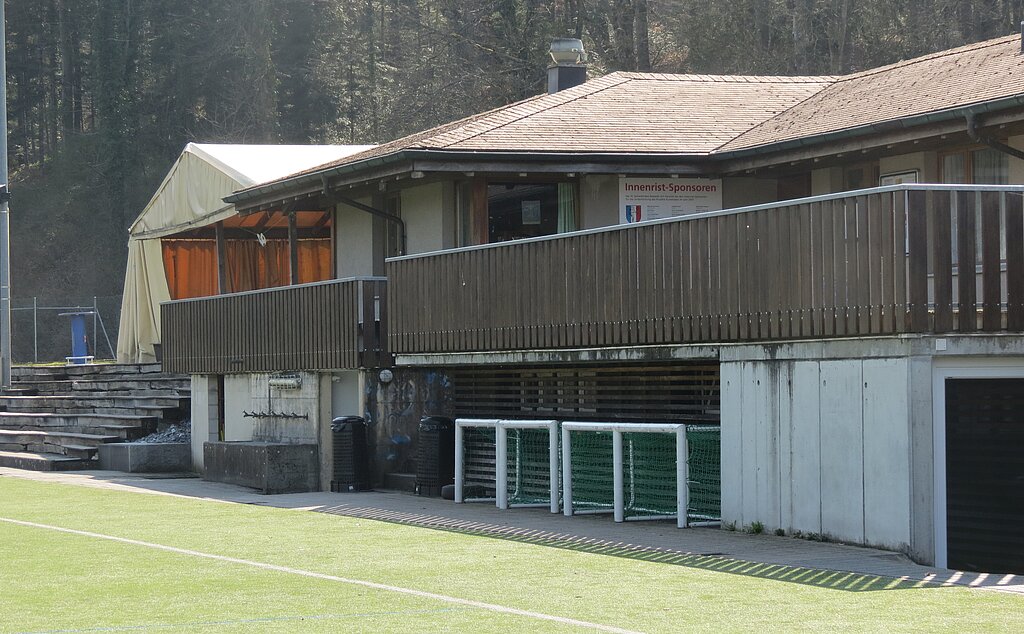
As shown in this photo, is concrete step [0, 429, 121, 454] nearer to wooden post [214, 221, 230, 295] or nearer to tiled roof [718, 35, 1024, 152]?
wooden post [214, 221, 230, 295]

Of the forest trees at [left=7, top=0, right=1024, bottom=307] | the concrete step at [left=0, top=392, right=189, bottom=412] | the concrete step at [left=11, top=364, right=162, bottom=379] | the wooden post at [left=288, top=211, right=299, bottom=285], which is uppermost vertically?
the forest trees at [left=7, top=0, right=1024, bottom=307]

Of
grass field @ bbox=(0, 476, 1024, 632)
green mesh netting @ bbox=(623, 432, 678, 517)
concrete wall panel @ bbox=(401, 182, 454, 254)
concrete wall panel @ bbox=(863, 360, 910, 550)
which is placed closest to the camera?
grass field @ bbox=(0, 476, 1024, 632)

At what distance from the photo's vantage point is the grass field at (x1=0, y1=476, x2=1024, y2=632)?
31.5 ft

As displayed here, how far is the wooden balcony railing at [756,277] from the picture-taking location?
45.4 ft

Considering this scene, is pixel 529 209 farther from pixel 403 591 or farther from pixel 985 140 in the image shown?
pixel 403 591

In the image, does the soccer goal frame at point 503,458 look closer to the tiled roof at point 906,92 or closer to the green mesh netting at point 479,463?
the green mesh netting at point 479,463

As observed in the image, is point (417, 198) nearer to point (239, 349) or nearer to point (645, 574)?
point (239, 349)

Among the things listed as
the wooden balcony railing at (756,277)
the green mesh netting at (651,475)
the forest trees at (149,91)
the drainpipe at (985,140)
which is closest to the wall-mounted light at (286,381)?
the wooden balcony railing at (756,277)

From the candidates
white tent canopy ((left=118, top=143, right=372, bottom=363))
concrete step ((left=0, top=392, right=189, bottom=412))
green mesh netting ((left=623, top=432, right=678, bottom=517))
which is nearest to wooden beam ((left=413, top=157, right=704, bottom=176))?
green mesh netting ((left=623, top=432, right=678, bottom=517))

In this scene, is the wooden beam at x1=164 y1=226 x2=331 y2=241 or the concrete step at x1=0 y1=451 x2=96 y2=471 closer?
the concrete step at x1=0 y1=451 x2=96 y2=471

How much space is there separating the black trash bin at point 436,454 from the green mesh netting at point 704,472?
16.6ft

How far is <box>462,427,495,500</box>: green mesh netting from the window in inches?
257

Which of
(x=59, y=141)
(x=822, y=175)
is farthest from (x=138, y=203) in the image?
(x=822, y=175)

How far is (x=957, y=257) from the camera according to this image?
14.0 m
